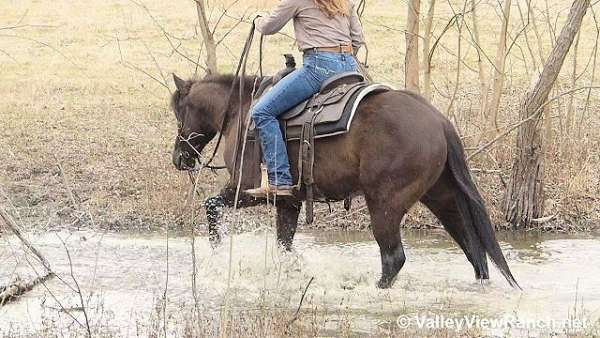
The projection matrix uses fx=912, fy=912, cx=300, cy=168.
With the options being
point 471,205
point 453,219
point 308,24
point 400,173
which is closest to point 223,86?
point 308,24

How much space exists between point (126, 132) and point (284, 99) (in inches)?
258

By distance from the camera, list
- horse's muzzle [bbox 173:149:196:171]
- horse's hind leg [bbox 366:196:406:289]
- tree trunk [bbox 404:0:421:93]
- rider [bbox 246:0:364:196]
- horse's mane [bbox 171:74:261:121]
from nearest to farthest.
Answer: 1. horse's hind leg [bbox 366:196:406:289]
2. rider [bbox 246:0:364:196]
3. horse's mane [bbox 171:74:261:121]
4. horse's muzzle [bbox 173:149:196:171]
5. tree trunk [bbox 404:0:421:93]

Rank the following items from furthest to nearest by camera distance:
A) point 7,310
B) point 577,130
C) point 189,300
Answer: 1. point 577,130
2. point 189,300
3. point 7,310

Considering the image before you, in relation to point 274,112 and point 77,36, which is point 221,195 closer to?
point 274,112

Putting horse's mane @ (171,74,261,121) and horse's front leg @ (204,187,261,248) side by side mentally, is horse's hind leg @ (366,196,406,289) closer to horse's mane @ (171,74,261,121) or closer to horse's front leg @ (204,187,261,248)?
horse's front leg @ (204,187,261,248)

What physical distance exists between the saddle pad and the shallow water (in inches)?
42.9

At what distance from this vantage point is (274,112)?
311 inches

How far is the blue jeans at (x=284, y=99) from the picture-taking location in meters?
7.83

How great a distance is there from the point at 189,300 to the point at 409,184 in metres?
2.03

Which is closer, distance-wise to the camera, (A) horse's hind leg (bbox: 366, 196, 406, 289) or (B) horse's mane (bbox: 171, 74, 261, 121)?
(A) horse's hind leg (bbox: 366, 196, 406, 289)

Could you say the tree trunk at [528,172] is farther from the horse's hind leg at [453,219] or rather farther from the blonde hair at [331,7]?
the blonde hair at [331,7]

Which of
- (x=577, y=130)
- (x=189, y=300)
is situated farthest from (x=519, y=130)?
(x=189, y=300)

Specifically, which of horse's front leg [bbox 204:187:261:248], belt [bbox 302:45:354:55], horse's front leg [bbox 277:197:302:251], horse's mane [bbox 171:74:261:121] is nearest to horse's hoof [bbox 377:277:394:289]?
horse's front leg [bbox 277:197:302:251]

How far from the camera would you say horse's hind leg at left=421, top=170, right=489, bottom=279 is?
7754 millimetres
